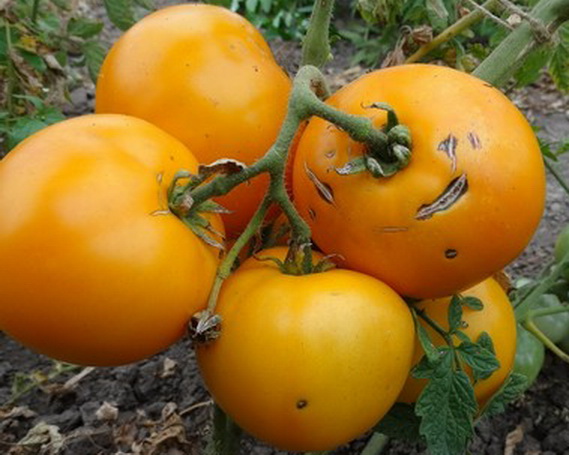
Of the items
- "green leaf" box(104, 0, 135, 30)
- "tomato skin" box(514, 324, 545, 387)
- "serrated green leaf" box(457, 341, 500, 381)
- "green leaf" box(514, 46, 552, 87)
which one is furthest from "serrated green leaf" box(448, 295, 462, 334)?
"green leaf" box(104, 0, 135, 30)

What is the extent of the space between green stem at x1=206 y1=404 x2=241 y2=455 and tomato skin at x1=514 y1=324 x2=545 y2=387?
2.07 ft

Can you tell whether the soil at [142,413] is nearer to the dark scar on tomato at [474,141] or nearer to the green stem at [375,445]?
the green stem at [375,445]

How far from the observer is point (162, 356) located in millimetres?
1920

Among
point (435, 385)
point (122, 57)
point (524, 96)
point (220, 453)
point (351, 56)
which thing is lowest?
point (351, 56)

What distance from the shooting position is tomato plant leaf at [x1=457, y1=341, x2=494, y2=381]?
Answer: 3.46 feet

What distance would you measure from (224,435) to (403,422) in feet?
0.88

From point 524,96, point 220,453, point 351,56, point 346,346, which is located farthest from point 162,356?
point 351,56

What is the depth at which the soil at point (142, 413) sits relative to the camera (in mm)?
1635

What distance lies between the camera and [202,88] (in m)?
1.09

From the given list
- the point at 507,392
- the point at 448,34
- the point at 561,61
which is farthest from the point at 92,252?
the point at 561,61

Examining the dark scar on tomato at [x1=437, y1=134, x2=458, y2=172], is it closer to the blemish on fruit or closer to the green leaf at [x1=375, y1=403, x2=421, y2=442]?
the blemish on fruit

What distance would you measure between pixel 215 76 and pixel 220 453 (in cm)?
56

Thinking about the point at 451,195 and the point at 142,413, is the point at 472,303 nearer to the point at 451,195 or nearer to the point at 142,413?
the point at 451,195

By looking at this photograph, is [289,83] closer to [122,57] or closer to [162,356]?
[122,57]
